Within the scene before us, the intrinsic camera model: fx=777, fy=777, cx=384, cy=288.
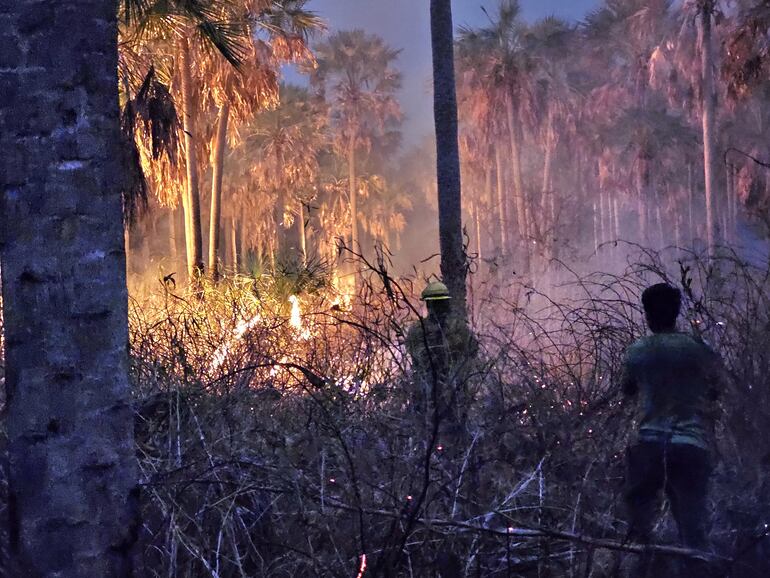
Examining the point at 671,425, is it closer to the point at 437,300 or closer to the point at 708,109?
the point at 437,300

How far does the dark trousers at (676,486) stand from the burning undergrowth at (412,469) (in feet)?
0.43

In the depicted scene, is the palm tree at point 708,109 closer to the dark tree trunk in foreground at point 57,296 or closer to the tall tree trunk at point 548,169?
the tall tree trunk at point 548,169

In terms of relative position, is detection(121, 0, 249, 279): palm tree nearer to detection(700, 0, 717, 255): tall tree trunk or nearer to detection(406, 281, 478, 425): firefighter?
detection(406, 281, 478, 425): firefighter

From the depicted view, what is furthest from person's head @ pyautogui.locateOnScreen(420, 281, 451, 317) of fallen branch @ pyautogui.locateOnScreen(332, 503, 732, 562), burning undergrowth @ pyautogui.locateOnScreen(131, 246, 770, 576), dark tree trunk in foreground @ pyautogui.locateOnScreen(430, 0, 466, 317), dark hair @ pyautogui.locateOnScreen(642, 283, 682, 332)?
fallen branch @ pyautogui.locateOnScreen(332, 503, 732, 562)

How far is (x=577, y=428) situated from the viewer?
13.4 ft

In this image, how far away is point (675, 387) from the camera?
3.16 meters

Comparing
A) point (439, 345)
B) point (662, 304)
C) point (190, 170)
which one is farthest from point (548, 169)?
point (662, 304)

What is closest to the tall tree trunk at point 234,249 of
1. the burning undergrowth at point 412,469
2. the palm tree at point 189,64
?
the palm tree at point 189,64

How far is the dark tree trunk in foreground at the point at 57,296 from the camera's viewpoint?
2.05 meters

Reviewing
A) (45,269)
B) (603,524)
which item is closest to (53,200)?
(45,269)

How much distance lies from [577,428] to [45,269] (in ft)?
9.47

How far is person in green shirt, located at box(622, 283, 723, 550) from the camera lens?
3051 millimetres

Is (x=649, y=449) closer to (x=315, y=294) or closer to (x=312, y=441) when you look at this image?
(x=312, y=441)

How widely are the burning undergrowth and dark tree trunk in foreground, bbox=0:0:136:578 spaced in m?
0.51
